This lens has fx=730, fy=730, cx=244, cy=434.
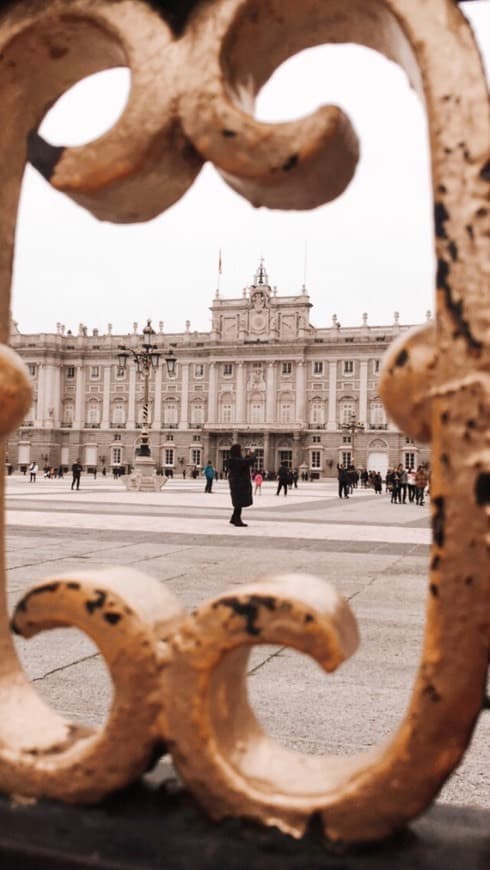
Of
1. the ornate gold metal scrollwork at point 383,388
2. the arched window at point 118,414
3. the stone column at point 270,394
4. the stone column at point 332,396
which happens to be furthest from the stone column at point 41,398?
the ornate gold metal scrollwork at point 383,388

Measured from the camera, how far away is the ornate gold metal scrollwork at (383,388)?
1.81ft

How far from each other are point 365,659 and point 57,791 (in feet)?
7.76

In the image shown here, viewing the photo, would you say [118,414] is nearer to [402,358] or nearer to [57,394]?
[57,394]

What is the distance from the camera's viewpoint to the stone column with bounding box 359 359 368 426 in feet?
185

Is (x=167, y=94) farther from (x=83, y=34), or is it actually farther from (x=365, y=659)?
(x=365, y=659)

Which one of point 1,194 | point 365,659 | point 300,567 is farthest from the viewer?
point 300,567

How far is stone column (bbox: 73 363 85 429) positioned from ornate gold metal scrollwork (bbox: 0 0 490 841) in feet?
208

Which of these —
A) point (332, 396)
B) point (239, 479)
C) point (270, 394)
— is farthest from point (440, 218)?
point (270, 394)

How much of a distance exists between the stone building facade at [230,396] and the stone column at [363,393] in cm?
8

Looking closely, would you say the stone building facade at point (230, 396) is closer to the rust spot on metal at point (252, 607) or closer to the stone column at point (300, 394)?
the stone column at point (300, 394)

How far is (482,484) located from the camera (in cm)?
53

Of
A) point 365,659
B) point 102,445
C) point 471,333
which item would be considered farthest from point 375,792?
point 102,445

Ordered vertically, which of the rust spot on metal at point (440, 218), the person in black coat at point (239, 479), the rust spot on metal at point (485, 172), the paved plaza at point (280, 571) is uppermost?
the rust spot on metal at point (485, 172)

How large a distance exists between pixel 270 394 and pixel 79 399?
17.0 m
